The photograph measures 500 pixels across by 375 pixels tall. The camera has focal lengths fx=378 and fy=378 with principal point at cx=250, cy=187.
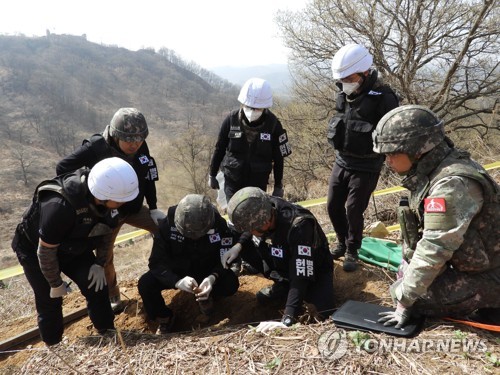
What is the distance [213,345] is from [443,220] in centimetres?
163

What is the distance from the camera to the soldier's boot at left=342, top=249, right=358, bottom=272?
11.8 ft

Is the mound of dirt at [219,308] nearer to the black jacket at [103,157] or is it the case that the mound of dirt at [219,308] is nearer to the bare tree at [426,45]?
the black jacket at [103,157]

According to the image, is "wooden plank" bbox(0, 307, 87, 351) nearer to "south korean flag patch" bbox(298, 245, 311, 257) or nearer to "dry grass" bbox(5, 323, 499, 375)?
"dry grass" bbox(5, 323, 499, 375)

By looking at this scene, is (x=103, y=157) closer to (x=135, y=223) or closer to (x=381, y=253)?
(x=135, y=223)

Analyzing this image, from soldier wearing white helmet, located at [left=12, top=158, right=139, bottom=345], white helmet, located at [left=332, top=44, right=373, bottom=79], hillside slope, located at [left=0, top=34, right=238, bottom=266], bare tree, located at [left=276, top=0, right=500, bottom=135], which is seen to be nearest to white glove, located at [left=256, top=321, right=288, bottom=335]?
soldier wearing white helmet, located at [left=12, top=158, right=139, bottom=345]

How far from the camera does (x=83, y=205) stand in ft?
9.14

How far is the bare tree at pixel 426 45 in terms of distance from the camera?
10.5 metres

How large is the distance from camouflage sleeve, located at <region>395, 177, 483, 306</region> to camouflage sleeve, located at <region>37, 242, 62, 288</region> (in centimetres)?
253

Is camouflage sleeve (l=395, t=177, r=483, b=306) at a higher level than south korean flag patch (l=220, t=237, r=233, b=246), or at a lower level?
higher

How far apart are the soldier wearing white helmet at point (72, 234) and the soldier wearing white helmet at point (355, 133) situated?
1.84 meters

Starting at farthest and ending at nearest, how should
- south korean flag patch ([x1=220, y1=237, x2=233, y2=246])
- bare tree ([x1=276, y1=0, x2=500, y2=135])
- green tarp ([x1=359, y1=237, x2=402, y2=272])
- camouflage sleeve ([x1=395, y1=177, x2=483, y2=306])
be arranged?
bare tree ([x1=276, y1=0, x2=500, y2=135])
green tarp ([x1=359, y1=237, x2=402, y2=272])
south korean flag patch ([x1=220, y1=237, x2=233, y2=246])
camouflage sleeve ([x1=395, y1=177, x2=483, y2=306])

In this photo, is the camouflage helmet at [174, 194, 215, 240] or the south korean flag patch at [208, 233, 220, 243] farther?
the south korean flag patch at [208, 233, 220, 243]

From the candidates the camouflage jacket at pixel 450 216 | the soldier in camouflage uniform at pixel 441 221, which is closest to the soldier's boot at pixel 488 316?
the soldier in camouflage uniform at pixel 441 221

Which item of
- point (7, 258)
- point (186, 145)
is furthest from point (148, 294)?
point (186, 145)
